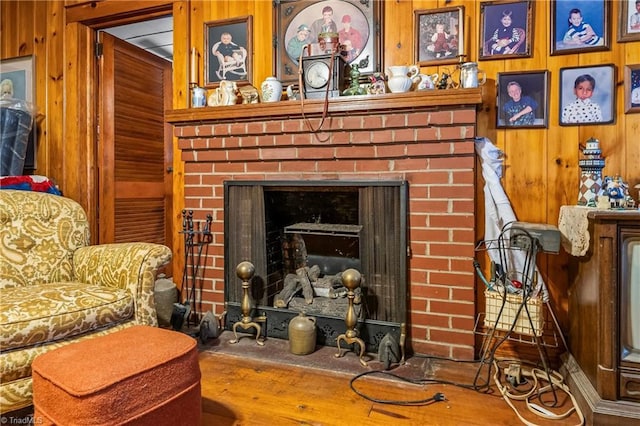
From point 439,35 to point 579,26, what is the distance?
659mm

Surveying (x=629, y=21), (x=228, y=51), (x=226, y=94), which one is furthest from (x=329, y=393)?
(x=629, y=21)

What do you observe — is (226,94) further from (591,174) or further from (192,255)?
(591,174)

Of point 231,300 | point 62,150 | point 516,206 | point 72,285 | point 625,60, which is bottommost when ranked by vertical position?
point 231,300

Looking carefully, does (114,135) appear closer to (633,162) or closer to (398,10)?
(398,10)

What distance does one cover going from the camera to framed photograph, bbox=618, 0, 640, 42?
1.88 metres

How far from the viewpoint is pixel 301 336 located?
205 centimetres

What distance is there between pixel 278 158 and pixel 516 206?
4.32 ft

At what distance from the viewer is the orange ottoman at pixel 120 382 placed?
107cm

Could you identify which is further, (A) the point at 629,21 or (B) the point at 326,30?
(B) the point at 326,30

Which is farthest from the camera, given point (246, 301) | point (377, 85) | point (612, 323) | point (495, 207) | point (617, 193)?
point (246, 301)

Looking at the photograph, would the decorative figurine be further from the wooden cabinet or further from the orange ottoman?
the orange ottoman

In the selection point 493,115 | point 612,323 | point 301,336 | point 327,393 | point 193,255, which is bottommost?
point 327,393

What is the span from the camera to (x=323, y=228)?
2.25 m

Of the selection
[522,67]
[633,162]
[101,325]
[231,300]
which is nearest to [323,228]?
[231,300]
